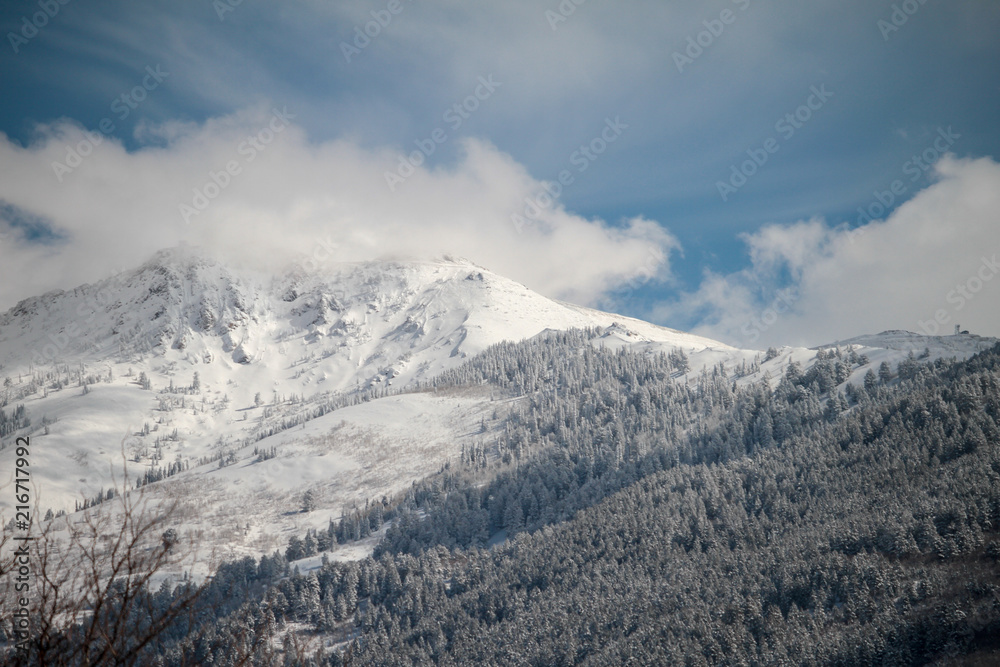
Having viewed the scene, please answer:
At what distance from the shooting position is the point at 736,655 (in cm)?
8994

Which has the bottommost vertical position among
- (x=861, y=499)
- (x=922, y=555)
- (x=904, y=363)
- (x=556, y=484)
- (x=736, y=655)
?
(x=736, y=655)

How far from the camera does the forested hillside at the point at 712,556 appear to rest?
9525 centimetres

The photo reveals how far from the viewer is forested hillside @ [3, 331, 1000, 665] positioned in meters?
95.2

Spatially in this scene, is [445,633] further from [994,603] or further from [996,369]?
[996,369]

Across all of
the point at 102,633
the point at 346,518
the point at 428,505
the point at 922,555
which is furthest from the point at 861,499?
the point at 102,633

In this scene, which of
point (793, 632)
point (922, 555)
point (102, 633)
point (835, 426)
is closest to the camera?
point (102, 633)

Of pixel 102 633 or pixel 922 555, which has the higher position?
pixel 102 633

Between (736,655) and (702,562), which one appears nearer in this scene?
(736,655)

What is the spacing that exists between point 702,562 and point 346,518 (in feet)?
345

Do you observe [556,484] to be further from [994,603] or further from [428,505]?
[994,603]

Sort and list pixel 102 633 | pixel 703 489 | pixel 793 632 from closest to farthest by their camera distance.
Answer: pixel 102 633
pixel 793 632
pixel 703 489

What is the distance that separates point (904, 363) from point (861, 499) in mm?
81960

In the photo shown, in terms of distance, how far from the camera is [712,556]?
127m

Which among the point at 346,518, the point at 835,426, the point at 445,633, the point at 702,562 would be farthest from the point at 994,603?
the point at 346,518
